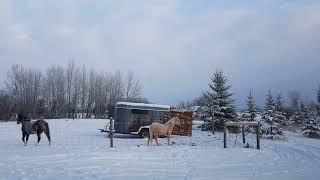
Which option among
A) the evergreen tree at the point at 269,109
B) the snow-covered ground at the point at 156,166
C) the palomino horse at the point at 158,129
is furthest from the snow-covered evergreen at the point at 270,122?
the snow-covered ground at the point at 156,166

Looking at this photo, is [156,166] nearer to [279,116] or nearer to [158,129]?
[158,129]

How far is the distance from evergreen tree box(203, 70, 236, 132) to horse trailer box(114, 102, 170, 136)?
31.0 ft

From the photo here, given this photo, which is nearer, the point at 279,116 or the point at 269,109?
the point at 269,109

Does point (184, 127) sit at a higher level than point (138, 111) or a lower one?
lower

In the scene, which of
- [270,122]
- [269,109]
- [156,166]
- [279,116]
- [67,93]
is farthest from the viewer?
[67,93]

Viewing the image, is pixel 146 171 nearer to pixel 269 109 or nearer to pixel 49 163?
pixel 49 163

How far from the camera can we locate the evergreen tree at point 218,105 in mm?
37250

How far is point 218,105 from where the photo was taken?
37438 mm

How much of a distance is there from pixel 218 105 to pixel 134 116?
37.5 ft

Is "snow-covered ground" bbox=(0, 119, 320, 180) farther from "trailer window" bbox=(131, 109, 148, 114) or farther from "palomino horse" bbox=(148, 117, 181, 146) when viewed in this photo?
"trailer window" bbox=(131, 109, 148, 114)

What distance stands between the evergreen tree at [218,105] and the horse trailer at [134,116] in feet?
31.0

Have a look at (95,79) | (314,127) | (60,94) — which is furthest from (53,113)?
(314,127)

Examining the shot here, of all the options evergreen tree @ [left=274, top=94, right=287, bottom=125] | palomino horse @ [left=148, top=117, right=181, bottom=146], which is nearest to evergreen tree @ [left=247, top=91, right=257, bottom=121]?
evergreen tree @ [left=274, top=94, right=287, bottom=125]

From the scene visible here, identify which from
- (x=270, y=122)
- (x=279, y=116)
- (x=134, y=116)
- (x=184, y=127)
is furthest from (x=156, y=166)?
(x=279, y=116)
